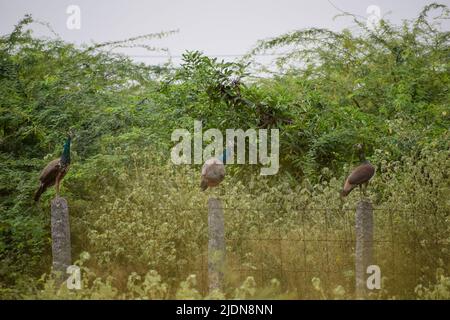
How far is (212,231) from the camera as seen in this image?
5918 millimetres

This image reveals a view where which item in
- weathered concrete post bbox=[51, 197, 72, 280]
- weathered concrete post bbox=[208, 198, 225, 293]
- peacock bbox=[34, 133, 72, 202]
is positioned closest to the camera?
weathered concrete post bbox=[208, 198, 225, 293]

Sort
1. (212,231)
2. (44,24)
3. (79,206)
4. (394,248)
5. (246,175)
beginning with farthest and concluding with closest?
(44,24) → (246,175) → (79,206) → (394,248) → (212,231)

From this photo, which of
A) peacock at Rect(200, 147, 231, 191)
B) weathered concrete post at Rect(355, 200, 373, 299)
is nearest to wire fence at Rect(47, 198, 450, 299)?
weathered concrete post at Rect(355, 200, 373, 299)

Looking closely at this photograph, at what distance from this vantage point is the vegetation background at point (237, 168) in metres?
6.77

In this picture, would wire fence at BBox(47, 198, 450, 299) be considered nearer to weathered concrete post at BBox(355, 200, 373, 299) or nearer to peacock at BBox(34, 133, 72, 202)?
weathered concrete post at BBox(355, 200, 373, 299)

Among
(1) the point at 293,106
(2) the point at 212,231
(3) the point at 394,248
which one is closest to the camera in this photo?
(2) the point at 212,231

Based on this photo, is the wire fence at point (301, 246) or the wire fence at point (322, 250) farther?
the wire fence at point (322, 250)

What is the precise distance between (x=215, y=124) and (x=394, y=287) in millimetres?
4720

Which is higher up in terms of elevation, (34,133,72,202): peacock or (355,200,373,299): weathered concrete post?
(34,133,72,202): peacock

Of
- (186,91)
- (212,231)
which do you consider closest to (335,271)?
(212,231)

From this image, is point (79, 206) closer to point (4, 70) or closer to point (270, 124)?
point (4, 70)

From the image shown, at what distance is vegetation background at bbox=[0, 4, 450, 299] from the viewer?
677 centimetres

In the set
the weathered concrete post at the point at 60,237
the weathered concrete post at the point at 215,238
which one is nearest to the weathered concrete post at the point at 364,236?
the weathered concrete post at the point at 215,238

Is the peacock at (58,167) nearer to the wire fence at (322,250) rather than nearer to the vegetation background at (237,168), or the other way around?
the vegetation background at (237,168)
